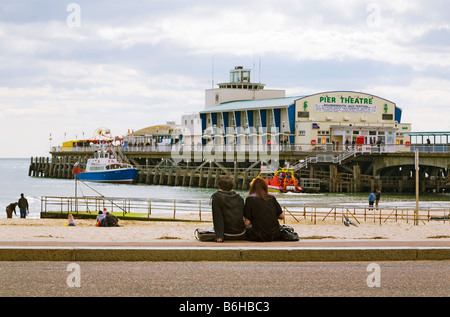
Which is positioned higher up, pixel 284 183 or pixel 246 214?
pixel 246 214

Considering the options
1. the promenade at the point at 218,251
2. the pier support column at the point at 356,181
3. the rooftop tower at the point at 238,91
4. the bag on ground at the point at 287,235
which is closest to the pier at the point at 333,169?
the pier support column at the point at 356,181

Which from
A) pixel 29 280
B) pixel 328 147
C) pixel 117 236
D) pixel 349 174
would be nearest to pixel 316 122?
pixel 328 147

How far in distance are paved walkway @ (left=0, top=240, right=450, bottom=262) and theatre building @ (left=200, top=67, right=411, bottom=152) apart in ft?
210

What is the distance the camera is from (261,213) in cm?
1377

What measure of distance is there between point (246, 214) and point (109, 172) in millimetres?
87813

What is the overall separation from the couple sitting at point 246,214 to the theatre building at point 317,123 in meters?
63.7

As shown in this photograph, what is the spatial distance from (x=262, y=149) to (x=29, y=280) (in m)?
72.8

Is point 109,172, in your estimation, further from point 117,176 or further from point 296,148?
point 296,148

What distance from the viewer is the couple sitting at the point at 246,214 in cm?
1351

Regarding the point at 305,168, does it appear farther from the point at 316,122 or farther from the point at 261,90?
the point at 261,90

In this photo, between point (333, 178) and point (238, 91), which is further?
point (238, 91)

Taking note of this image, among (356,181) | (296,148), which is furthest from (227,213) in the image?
(296,148)

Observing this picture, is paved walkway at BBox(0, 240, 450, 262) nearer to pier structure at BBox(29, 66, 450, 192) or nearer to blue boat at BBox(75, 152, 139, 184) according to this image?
pier structure at BBox(29, 66, 450, 192)
